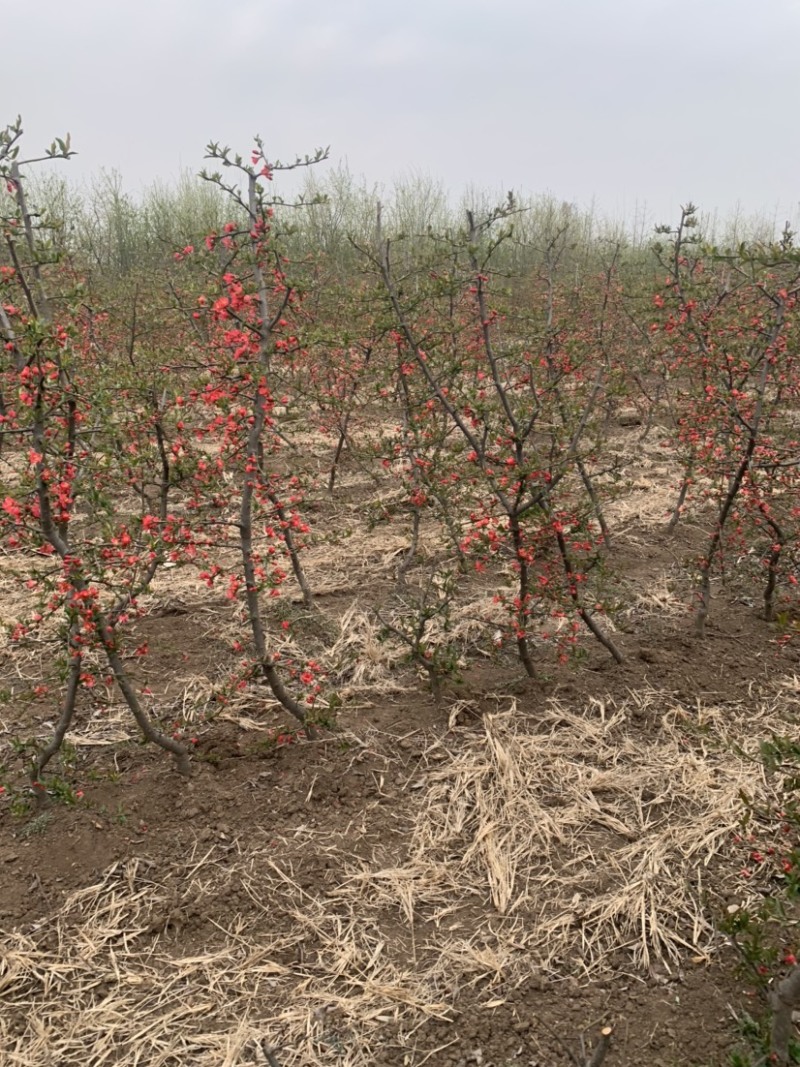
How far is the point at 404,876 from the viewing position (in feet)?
8.11

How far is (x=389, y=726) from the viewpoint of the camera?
324 centimetres

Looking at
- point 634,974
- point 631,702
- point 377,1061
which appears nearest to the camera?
point 377,1061

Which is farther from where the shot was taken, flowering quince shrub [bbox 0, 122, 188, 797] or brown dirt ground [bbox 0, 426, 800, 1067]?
flowering quince shrub [bbox 0, 122, 188, 797]

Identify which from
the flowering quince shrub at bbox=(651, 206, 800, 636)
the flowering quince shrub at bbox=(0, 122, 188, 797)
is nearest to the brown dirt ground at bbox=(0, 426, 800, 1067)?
the flowering quince shrub at bbox=(0, 122, 188, 797)

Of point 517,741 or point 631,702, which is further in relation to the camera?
point 631,702

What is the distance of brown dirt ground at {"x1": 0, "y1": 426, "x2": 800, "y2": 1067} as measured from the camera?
2.00m

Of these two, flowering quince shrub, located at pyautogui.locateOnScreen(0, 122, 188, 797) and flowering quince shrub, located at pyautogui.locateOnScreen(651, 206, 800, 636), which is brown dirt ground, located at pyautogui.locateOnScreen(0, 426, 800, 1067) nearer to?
flowering quince shrub, located at pyautogui.locateOnScreen(0, 122, 188, 797)

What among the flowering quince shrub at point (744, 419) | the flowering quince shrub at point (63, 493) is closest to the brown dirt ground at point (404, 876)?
the flowering quince shrub at point (63, 493)

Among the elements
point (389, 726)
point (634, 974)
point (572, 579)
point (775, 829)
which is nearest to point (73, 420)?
point (389, 726)

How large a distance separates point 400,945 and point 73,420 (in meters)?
2.07

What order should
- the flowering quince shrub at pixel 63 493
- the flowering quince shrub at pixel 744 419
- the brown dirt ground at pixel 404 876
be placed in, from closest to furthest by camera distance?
the brown dirt ground at pixel 404 876 < the flowering quince shrub at pixel 63 493 < the flowering quince shrub at pixel 744 419

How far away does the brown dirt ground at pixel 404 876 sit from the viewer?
200 cm

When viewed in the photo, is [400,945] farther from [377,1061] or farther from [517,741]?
[517,741]

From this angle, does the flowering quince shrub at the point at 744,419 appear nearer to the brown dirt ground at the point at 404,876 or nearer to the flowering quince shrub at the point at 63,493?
the brown dirt ground at the point at 404,876
